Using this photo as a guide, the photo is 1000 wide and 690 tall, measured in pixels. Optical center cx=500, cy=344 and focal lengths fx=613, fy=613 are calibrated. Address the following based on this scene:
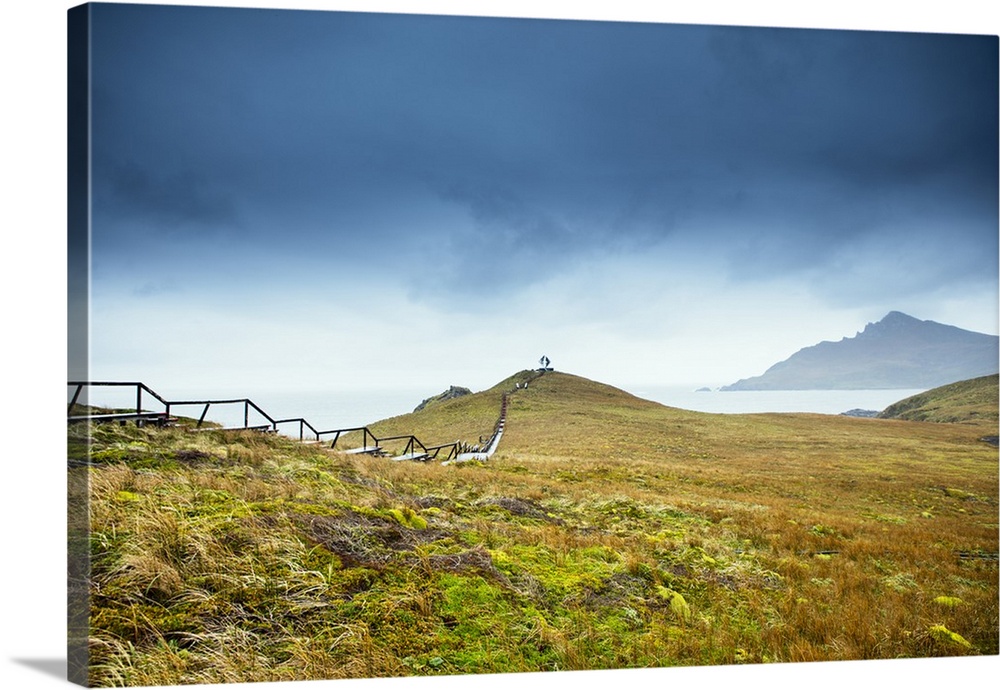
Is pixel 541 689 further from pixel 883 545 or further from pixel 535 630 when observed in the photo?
pixel 883 545

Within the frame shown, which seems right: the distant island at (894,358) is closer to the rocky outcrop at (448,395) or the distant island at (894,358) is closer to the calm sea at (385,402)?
the calm sea at (385,402)

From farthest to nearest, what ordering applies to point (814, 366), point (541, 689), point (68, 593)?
point (814, 366) < point (541, 689) < point (68, 593)

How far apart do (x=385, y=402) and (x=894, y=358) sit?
16.1 ft

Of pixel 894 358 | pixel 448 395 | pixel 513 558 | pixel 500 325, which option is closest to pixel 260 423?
pixel 448 395

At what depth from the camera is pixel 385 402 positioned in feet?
18.8

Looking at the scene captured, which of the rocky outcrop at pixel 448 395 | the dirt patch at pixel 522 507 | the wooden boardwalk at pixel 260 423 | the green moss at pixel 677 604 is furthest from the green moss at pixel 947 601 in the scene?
the rocky outcrop at pixel 448 395

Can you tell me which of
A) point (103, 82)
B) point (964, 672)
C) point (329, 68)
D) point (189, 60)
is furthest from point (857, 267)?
point (103, 82)

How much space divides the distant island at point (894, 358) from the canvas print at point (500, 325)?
40mm

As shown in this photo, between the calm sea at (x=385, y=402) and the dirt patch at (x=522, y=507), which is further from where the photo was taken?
→ the dirt patch at (x=522, y=507)

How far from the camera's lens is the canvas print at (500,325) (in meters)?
4.42

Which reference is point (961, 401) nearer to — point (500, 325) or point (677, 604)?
point (677, 604)

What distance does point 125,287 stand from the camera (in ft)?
14.8

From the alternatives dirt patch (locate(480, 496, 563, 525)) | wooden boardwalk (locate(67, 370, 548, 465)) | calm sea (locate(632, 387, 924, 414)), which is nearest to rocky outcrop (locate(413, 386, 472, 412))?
wooden boardwalk (locate(67, 370, 548, 465))

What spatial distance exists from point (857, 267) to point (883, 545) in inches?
104
